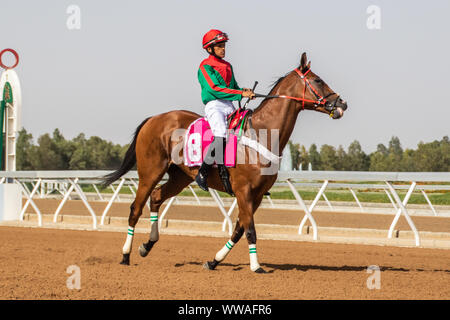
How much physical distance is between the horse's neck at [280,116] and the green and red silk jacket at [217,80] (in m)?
0.30

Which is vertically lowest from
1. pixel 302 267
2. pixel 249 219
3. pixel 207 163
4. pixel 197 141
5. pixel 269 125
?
pixel 302 267

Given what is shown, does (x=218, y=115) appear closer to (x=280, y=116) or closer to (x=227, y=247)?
(x=280, y=116)

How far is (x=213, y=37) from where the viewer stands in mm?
7281

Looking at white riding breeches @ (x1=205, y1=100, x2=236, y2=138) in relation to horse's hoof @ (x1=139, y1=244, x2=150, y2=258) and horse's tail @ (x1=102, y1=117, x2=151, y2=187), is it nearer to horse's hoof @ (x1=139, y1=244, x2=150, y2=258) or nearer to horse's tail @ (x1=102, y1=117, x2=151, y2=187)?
horse's tail @ (x1=102, y1=117, x2=151, y2=187)

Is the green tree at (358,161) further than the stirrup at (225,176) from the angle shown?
Yes

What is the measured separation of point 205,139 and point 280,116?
2.80 ft

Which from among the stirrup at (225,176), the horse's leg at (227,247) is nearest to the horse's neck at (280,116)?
the stirrup at (225,176)

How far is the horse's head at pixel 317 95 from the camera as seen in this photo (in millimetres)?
6840

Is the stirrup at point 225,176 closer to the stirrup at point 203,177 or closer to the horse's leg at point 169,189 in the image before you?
the stirrup at point 203,177

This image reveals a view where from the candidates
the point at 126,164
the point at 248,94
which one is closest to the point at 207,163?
the point at 248,94

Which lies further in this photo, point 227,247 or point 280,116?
point 227,247

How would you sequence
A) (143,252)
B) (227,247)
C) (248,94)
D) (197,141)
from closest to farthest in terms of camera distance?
(248,94) < (227,247) < (197,141) < (143,252)
